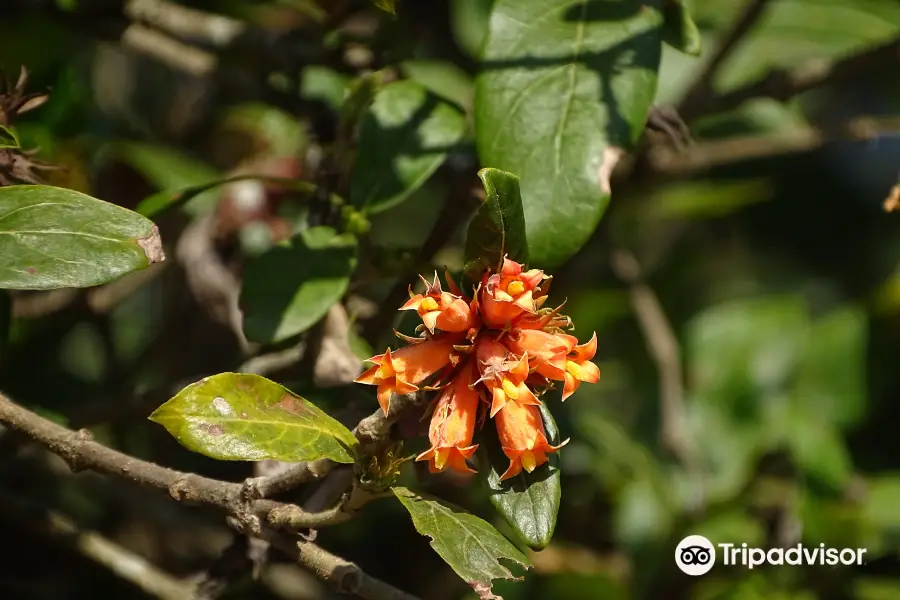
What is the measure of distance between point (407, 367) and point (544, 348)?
0.14 m

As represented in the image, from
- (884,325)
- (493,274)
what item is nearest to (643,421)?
(884,325)

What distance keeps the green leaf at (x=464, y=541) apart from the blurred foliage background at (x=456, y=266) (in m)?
0.35

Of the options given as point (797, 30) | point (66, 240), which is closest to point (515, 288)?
point (66, 240)

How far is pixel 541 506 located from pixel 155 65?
Answer: 2146 mm

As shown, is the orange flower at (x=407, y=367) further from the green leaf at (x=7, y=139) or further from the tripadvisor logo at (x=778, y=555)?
the tripadvisor logo at (x=778, y=555)

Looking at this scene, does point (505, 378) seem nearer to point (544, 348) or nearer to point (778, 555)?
point (544, 348)

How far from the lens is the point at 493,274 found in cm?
→ 101

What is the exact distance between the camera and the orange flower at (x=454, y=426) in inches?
37.8

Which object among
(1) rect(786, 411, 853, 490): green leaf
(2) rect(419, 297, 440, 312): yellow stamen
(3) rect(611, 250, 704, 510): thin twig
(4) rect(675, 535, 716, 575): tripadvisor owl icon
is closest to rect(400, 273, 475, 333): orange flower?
(2) rect(419, 297, 440, 312): yellow stamen

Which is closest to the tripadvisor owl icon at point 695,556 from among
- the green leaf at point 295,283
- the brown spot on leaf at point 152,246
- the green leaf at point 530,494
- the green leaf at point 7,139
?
the green leaf at point 530,494

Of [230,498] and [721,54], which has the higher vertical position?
[721,54]

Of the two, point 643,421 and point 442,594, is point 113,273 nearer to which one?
point 442,594

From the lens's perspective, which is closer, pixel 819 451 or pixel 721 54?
pixel 721 54

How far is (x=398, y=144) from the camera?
1344 millimetres
